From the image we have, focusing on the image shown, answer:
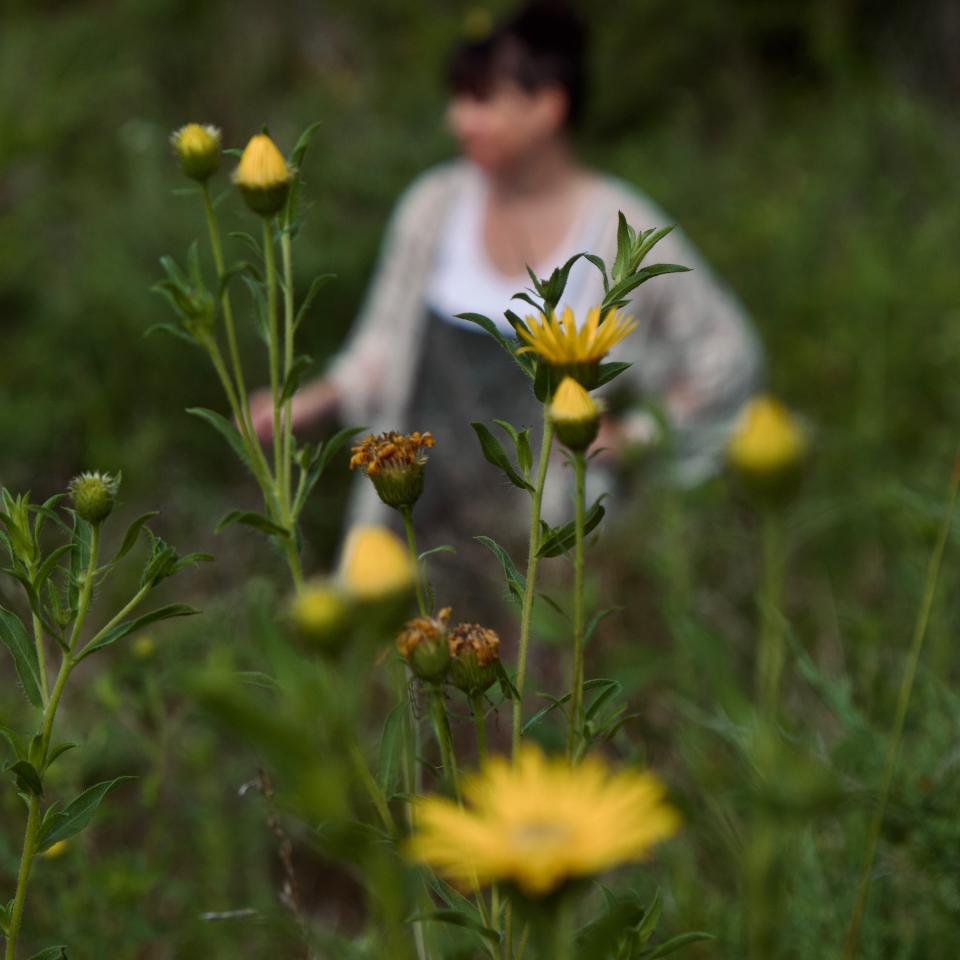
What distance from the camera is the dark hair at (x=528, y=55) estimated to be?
195 cm

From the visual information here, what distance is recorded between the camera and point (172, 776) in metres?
1.53

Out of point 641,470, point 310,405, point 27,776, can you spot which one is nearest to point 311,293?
point 27,776

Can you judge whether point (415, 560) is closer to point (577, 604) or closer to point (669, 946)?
point (577, 604)

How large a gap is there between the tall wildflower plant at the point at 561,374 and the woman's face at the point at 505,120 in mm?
1460

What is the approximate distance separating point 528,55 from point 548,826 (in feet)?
5.93

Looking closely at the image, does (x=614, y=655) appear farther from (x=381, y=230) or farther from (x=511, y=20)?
(x=381, y=230)

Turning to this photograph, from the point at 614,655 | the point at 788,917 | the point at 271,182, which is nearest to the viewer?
the point at 271,182

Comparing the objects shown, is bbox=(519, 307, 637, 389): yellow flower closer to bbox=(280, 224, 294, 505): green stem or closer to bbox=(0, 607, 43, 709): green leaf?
bbox=(280, 224, 294, 505): green stem

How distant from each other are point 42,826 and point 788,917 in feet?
1.87

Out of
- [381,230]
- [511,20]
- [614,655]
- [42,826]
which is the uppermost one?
[511,20]

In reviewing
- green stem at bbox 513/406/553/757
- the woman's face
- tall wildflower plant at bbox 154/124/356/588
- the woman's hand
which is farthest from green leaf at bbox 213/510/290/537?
the woman's face

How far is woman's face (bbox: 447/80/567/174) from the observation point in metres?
1.94

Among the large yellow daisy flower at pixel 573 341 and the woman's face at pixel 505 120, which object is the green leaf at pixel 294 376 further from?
the woman's face at pixel 505 120

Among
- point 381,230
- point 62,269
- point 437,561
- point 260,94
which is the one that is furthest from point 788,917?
point 260,94
